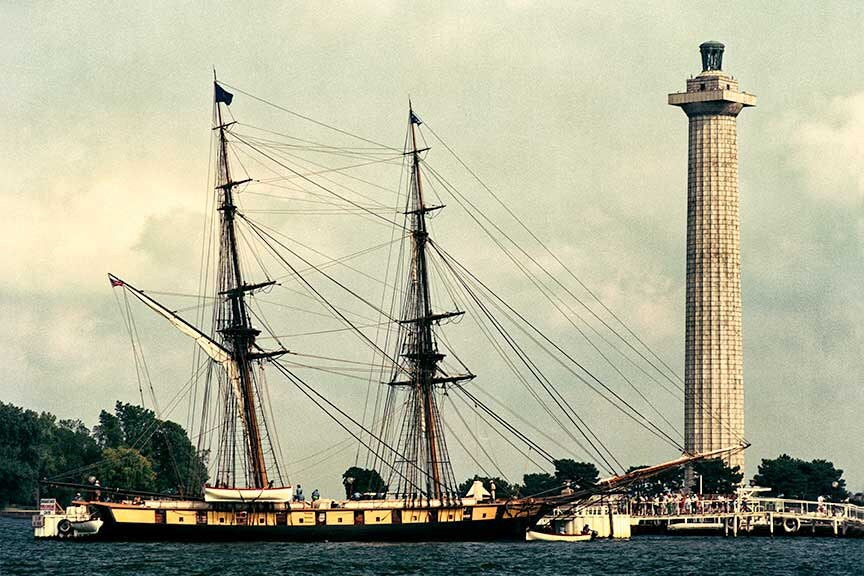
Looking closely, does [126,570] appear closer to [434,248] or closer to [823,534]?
[434,248]

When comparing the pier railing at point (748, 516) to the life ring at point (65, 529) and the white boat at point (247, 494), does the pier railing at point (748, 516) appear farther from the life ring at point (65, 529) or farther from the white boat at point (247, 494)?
the life ring at point (65, 529)

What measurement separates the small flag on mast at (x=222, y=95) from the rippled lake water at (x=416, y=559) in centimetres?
3257

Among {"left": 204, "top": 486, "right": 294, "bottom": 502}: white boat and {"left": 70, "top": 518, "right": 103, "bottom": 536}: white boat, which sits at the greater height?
{"left": 204, "top": 486, "right": 294, "bottom": 502}: white boat

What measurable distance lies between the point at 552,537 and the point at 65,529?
3915cm

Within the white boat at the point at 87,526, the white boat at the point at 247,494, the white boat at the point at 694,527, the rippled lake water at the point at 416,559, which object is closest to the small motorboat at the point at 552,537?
the rippled lake water at the point at 416,559

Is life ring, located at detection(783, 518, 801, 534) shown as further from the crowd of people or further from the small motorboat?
the small motorboat

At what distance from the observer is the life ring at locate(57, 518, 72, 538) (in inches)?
6043

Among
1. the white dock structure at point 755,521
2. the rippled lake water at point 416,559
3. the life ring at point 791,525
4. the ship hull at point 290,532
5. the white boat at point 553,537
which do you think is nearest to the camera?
the rippled lake water at point 416,559

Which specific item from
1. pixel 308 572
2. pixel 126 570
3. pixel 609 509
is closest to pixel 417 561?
pixel 308 572

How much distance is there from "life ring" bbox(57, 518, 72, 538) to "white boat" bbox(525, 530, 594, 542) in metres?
37.2

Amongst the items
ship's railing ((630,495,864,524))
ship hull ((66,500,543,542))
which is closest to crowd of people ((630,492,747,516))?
ship's railing ((630,495,864,524))

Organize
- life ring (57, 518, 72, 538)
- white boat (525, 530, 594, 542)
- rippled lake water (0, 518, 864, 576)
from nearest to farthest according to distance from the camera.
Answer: rippled lake water (0, 518, 864, 576) → white boat (525, 530, 594, 542) → life ring (57, 518, 72, 538)

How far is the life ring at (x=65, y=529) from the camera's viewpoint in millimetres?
153500

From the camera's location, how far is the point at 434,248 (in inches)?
5738
